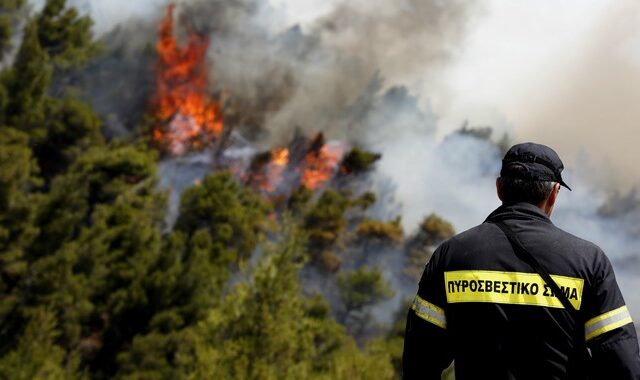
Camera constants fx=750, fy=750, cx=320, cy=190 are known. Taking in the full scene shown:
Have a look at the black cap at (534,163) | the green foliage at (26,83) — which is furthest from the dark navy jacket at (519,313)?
the green foliage at (26,83)

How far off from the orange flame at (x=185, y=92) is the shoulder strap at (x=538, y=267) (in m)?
68.7

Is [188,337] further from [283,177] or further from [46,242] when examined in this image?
[283,177]

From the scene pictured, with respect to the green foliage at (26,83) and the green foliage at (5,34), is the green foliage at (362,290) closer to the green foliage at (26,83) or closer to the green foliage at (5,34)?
the green foliage at (26,83)

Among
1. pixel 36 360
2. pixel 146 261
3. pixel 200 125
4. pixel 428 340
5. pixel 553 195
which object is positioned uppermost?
pixel 200 125

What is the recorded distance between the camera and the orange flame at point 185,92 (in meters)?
71.4

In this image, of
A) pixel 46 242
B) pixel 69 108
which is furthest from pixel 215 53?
pixel 46 242

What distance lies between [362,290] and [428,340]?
5433 cm

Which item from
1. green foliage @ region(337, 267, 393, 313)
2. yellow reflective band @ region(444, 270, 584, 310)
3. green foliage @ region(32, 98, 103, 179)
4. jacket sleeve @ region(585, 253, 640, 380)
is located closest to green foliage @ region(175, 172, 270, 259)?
green foliage @ region(32, 98, 103, 179)

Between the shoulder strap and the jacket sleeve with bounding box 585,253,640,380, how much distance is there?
65 millimetres

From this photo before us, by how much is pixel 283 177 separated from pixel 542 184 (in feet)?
229

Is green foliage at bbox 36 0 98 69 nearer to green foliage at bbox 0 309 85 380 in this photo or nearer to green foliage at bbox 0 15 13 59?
green foliage at bbox 0 15 13 59

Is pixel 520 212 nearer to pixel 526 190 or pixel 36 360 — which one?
pixel 526 190

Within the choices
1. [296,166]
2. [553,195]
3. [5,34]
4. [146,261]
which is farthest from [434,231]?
[553,195]

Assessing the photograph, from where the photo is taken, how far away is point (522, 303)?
289 cm
